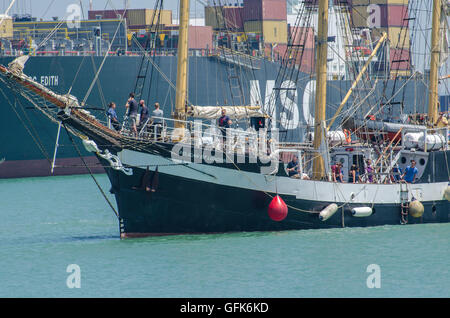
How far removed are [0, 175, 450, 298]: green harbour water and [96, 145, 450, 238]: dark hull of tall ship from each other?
344mm

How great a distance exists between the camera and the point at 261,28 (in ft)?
235

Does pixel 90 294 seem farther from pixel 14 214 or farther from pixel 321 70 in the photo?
pixel 14 214

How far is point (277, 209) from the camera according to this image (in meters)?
26.7

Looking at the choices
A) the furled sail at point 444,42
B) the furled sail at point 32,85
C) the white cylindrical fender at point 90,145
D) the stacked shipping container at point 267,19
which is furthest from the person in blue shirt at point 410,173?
the stacked shipping container at point 267,19

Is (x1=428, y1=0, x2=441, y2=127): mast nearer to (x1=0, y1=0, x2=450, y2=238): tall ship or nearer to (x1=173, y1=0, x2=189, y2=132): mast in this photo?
(x1=0, y1=0, x2=450, y2=238): tall ship

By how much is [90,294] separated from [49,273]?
2631 millimetres

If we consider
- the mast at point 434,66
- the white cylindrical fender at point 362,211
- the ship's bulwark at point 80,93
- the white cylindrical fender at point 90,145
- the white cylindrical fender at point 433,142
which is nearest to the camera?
the white cylindrical fender at point 90,145

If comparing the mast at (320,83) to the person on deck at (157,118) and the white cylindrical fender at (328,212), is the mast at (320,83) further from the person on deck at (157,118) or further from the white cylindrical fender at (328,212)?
the person on deck at (157,118)

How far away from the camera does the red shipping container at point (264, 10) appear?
7144 centimetres

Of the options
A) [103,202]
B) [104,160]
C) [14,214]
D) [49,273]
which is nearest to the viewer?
[49,273]

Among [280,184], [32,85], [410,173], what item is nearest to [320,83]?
[280,184]

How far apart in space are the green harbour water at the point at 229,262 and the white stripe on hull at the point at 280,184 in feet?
3.50

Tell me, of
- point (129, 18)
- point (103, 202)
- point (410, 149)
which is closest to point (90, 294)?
point (410, 149)

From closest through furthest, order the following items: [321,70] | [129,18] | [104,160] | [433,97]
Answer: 1. [104,160]
2. [321,70]
3. [433,97]
4. [129,18]
